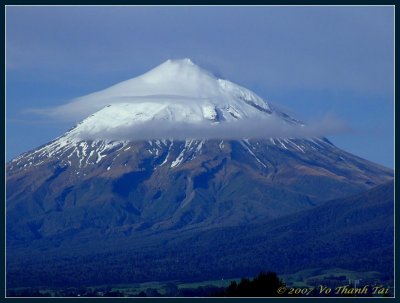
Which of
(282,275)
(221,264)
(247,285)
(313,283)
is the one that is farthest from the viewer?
(221,264)

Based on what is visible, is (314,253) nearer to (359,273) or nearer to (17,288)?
(359,273)

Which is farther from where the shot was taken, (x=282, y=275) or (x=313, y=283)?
(x=282, y=275)

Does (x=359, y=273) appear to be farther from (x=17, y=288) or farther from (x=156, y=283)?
(x=17, y=288)

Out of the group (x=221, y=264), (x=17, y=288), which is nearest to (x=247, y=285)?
(x=17, y=288)

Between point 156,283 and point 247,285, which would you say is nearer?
point 247,285

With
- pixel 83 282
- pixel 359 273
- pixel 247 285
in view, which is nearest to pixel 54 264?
pixel 83 282

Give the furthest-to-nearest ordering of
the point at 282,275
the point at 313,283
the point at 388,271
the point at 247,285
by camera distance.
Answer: the point at 282,275 → the point at 388,271 → the point at 313,283 → the point at 247,285
